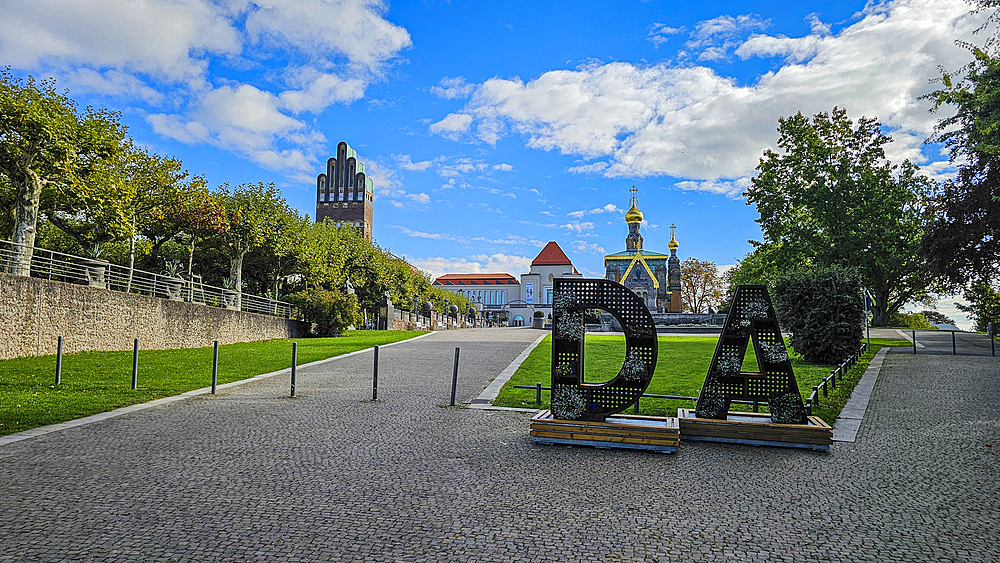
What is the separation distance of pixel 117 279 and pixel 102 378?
1368 centimetres

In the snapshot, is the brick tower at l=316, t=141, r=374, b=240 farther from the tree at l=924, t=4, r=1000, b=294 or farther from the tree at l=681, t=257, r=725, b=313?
the tree at l=924, t=4, r=1000, b=294

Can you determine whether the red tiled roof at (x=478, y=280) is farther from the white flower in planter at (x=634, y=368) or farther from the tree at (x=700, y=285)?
the white flower in planter at (x=634, y=368)

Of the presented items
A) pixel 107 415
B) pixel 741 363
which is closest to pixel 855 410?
pixel 741 363

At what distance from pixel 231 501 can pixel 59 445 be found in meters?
3.49

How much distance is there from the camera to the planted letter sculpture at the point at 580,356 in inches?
305

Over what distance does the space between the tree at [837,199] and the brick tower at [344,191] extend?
90.3 meters

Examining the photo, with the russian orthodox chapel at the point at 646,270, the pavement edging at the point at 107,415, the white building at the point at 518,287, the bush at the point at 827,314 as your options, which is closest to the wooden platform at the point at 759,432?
the pavement edging at the point at 107,415

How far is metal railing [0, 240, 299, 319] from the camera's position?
61.5ft

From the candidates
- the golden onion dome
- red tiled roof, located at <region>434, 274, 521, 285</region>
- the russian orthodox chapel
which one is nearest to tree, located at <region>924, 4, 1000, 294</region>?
the russian orthodox chapel

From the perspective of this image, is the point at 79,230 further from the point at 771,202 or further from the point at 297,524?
the point at 771,202

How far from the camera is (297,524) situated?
460cm

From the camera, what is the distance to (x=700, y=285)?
78.0m

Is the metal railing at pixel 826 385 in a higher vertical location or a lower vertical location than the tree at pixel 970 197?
lower

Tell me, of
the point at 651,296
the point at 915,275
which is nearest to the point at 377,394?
the point at 915,275
